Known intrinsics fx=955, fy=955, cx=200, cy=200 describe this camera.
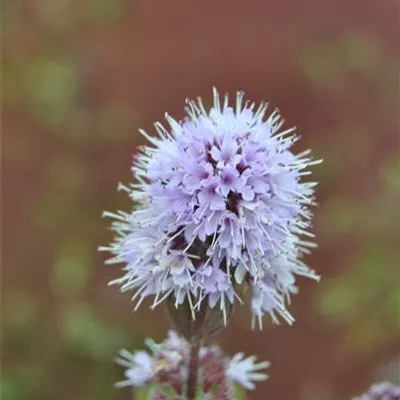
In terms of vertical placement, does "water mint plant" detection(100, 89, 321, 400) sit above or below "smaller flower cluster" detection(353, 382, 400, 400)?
above

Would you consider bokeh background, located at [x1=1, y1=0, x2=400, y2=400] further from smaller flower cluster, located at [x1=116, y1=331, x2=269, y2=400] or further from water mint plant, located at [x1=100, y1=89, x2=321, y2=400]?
water mint plant, located at [x1=100, y1=89, x2=321, y2=400]

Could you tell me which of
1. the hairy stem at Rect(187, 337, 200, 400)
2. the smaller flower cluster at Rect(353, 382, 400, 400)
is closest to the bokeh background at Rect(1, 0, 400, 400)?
the smaller flower cluster at Rect(353, 382, 400, 400)

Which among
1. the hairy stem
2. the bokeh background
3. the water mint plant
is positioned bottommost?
the hairy stem

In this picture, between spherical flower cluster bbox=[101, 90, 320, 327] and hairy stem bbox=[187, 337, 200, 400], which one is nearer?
spherical flower cluster bbox=[101, 90, 320, 327]

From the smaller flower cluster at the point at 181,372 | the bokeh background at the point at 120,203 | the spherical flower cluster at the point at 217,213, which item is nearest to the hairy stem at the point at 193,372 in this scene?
the smaller flower cluster at the point at 181,372

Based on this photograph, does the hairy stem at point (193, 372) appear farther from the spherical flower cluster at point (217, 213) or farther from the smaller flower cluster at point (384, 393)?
the smaller flower cluster at point (384, 393)

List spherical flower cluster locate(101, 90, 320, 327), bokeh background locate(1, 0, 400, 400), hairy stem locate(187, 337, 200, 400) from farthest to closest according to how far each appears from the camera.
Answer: bokeh background locate(1, 0, 400, 400) < hairy stem locate(187, 337, 200, 400) < spherical flower cluster locate(101, 90, 320, 327)

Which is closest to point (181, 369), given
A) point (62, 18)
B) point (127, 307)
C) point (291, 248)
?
point (291, 248)

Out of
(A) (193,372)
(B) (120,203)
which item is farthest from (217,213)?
(B) (120,203)
